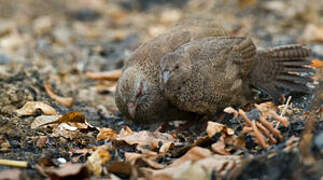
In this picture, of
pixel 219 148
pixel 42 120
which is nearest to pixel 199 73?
pixel 219 148

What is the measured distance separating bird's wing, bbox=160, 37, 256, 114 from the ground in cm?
27

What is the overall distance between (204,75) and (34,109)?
1.71 metres

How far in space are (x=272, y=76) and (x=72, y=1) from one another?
19.9ft

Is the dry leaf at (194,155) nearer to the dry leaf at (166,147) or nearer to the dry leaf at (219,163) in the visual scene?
the dry leaf at (219,163)

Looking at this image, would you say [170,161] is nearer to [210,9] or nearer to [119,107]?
[119,107]

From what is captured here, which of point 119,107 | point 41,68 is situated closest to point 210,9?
point 41,68

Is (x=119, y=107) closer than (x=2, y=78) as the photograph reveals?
Yes

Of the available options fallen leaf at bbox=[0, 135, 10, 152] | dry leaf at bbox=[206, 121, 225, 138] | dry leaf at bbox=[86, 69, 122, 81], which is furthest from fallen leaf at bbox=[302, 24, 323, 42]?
fallen leaf at bbox=[0, 135, 10, 152]

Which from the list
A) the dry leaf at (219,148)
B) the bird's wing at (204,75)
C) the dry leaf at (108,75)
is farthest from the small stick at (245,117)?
the dry leaf at (108,75)

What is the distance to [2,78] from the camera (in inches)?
220

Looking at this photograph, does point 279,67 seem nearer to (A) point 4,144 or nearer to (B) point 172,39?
(B) point 172,39

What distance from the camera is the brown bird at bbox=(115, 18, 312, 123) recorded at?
4613 millimetres

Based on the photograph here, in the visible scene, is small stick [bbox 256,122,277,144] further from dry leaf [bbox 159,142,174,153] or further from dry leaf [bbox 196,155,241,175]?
dry leaf [bbox 159,142,174,153]

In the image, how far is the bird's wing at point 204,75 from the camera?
4582 mm
